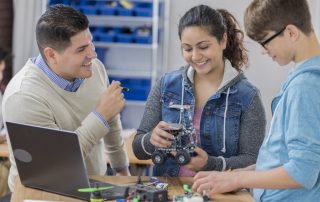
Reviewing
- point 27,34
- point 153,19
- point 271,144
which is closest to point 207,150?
point 271,144

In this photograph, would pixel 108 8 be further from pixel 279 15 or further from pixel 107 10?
pixel 279 15

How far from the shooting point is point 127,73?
470cm

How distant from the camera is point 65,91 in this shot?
225cm

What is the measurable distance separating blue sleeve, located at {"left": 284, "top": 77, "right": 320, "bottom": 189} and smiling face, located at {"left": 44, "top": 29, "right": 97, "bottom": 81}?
0.97 meters

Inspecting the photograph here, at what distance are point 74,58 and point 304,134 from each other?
1.05m

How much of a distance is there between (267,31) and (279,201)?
52cm

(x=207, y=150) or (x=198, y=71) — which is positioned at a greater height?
(x=198, y=71)

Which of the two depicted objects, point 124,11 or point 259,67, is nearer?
point 124,11

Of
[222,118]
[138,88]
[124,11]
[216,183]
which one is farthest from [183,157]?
[124,11]

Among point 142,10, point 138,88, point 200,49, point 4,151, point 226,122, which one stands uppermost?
point 142,10

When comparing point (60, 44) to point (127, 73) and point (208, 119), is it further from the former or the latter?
point (127, 73)

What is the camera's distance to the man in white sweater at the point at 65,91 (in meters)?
2.10

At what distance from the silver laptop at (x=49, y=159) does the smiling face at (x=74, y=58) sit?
17.0 inches

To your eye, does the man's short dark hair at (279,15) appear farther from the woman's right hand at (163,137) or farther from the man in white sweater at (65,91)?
the man in white sweater at (65,91)
